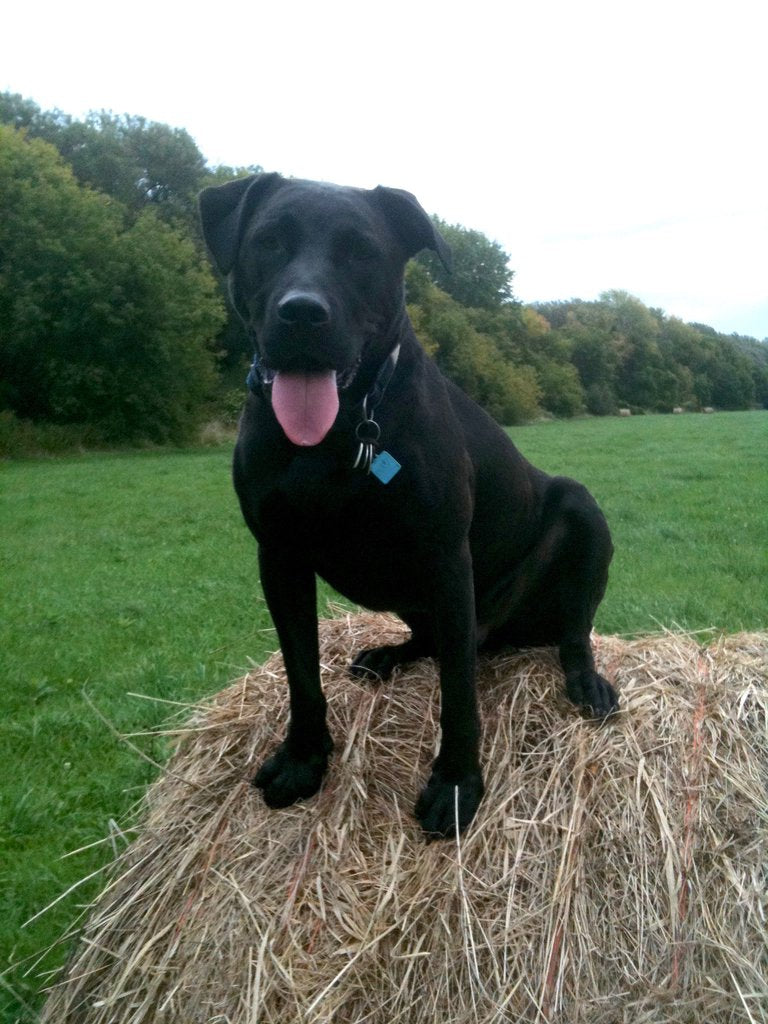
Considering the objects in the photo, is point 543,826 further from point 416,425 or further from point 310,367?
point 310,367

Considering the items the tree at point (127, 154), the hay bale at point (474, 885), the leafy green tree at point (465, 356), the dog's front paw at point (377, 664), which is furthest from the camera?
the leafy green tree at point (465, 356)

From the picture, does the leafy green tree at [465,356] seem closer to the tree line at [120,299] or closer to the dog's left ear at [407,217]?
the tree line at [120,299]

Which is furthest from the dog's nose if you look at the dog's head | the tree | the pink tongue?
the tree

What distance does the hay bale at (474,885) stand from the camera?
8.60ft

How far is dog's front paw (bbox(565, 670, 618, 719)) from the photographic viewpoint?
3.32 meters

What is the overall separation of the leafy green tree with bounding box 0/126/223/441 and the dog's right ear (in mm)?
27140

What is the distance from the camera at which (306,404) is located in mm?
2887

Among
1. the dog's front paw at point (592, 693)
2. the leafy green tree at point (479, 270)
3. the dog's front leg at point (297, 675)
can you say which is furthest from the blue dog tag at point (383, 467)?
the leafy green tree at point (479, 270)

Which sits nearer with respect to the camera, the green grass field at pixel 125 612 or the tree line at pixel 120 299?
the green grass field at pixel 125 612

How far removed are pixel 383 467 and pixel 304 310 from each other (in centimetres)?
53

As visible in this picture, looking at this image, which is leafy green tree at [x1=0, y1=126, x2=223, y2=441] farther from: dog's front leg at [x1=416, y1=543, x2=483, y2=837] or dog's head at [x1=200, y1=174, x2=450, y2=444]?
dog's front leg at [x1=416, y1=543, x2=483, y2=837]

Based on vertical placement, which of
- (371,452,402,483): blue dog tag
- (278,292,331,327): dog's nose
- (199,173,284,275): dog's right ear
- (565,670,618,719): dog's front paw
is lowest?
(565,670,618,719): dog's front paw

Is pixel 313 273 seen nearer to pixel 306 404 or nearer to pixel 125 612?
pixel 306 404

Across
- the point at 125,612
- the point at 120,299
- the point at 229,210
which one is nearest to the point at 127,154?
the point at 120,299
